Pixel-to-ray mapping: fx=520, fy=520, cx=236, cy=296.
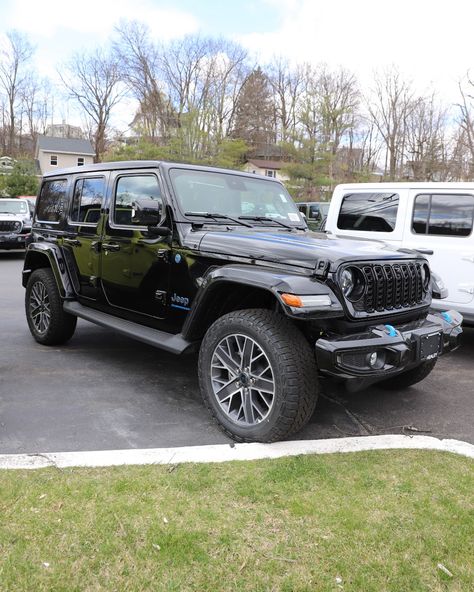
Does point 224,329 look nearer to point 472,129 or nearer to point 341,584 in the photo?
point 341,584

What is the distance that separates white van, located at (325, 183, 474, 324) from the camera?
568cm

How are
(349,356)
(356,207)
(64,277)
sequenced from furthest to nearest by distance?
1. (356,207)
2. (64,277)
3. (349,356)

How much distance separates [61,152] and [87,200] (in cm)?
5202

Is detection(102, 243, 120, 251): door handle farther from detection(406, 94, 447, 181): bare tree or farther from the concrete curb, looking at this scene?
detection(406, 94, 447, 181): bare tree

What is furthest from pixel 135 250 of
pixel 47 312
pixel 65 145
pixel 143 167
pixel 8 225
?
pixel 65 145

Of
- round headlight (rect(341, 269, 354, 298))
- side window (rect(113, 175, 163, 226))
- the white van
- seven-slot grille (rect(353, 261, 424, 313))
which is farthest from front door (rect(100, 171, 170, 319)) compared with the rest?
the white van

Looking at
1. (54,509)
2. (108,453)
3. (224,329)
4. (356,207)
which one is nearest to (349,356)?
(224,329)

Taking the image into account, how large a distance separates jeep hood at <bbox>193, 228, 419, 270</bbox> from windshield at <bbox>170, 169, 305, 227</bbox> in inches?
15.9

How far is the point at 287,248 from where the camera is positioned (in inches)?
135

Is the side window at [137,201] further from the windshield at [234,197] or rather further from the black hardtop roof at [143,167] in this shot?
the windshield at [234,197]

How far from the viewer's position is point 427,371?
439 cm

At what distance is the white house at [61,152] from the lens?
5262 cm

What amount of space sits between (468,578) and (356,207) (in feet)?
17.0

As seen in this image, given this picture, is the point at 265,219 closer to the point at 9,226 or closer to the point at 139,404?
the point at 139,404
